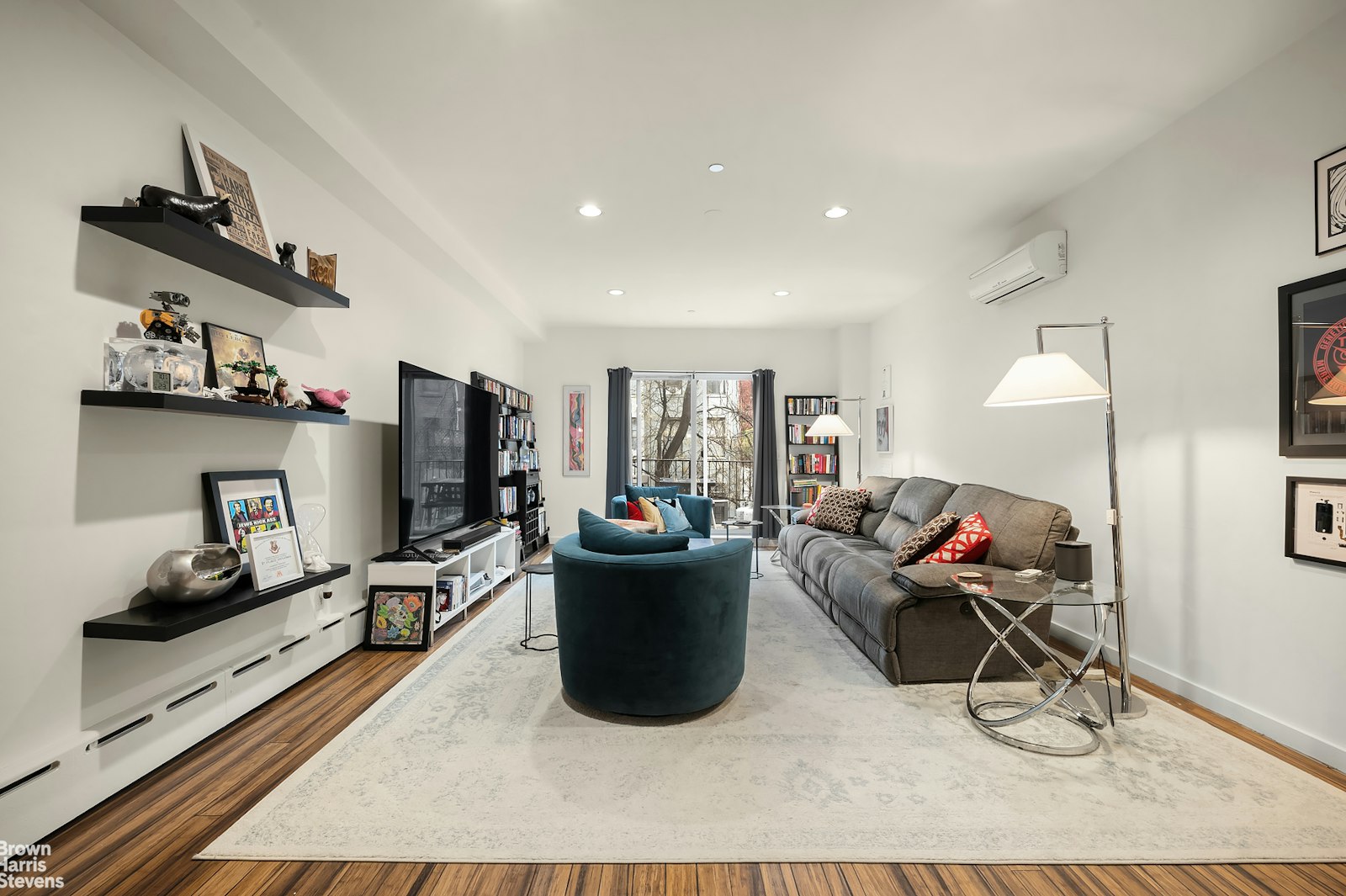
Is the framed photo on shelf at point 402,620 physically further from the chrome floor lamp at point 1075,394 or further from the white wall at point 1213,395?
the white wall at point 1213,395

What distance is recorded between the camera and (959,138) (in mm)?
3006

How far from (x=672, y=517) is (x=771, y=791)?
10.6 ft

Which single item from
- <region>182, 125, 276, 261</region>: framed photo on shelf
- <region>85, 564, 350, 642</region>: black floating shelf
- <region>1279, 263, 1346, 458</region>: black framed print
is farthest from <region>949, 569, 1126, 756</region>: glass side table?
<region>182, 125, 276, 261</region>: framed photo on shelf

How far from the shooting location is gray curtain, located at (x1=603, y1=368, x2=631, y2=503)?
24.4ft

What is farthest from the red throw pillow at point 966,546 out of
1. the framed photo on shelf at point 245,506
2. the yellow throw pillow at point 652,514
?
the framed photo on shelf at point 245,506

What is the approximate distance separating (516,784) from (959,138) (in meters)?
3.45

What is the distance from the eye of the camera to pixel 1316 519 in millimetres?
2256

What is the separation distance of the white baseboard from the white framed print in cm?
A: 344

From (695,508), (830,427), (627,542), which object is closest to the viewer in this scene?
(627,542)

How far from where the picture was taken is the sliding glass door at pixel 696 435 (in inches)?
307

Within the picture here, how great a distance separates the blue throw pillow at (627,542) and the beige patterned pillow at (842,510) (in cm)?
300

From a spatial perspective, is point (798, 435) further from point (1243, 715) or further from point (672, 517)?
point (1243, 715)

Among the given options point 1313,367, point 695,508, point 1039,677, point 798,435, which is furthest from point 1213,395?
point 798,435

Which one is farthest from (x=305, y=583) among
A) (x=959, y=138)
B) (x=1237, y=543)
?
(x=1237, y=543)
